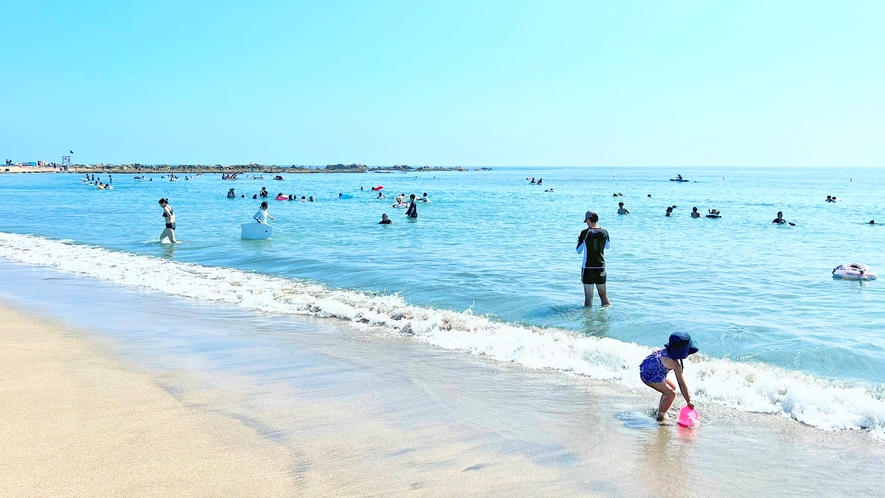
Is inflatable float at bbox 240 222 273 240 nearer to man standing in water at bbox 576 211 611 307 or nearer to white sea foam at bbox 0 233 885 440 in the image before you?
white sea foam at bbox 0 233 885 440

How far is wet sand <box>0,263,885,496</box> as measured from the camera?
4406 mm

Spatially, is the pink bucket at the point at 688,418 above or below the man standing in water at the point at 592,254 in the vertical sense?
below

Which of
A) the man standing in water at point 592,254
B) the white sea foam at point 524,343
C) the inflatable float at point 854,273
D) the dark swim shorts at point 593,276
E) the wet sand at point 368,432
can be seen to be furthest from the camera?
the inflatable float at point 854,273

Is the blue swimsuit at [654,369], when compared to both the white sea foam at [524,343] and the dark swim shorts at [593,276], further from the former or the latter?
the dark swim shorts at [593,276]

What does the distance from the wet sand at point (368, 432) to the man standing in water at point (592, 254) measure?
4057 millimetres

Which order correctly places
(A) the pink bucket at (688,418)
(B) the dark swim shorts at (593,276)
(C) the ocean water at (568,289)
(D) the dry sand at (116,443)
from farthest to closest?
(B) the dark swim shorts at (593,276) → (C) the ocean water at (568,289) → (A) the pink bucket at (688,418) → (D) the dry sand at (116,443)

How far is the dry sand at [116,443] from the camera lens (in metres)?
4.19

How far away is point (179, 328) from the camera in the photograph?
9.16 metres

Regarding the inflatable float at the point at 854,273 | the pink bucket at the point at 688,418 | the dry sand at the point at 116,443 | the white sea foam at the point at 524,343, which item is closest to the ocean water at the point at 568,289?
the white sea foam at the point at 524,343

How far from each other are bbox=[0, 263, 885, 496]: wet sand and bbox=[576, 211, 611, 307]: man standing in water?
13.3ft

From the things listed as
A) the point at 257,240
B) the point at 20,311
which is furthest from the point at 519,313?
the point at 257,240

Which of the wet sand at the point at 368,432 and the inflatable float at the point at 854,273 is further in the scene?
the inflatable float at the point at 854,273

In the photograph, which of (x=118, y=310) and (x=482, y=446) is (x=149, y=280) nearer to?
(x=118, y=310)

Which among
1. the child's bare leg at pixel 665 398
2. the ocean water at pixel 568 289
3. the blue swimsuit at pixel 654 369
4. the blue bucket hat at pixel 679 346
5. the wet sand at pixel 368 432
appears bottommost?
the ocean water at pixel 568 289
